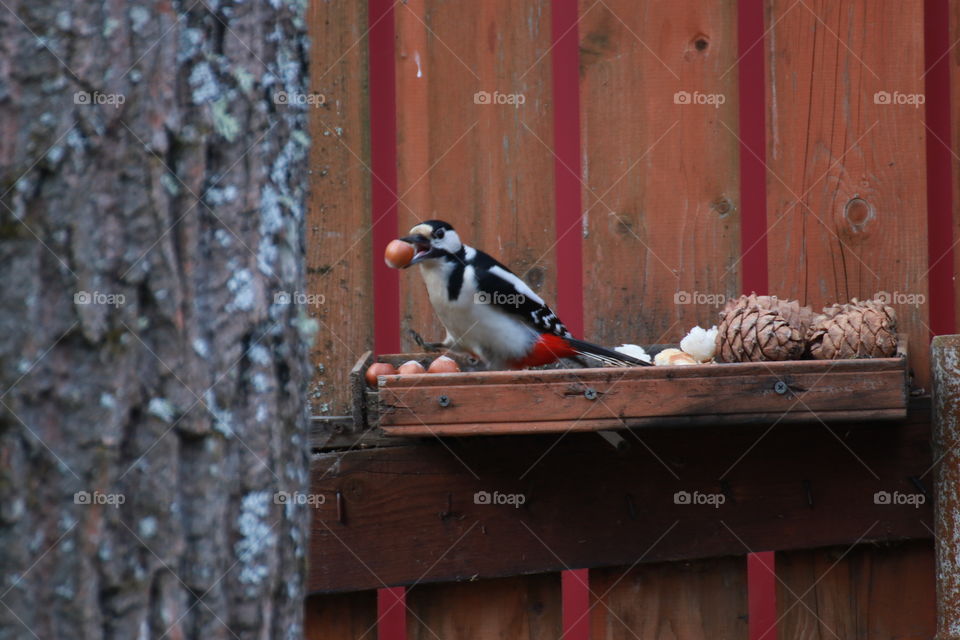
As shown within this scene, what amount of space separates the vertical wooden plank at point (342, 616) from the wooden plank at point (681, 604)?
60 centimetres

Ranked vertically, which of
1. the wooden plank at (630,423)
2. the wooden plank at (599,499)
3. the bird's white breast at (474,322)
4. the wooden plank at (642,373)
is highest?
the bird's white breast at (474,322)

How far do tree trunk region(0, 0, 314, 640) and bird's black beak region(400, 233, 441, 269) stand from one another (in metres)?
1.39

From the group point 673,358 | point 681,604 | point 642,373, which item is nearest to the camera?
point 642,373

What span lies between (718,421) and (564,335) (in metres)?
0.84

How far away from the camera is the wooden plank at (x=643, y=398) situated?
223 cm

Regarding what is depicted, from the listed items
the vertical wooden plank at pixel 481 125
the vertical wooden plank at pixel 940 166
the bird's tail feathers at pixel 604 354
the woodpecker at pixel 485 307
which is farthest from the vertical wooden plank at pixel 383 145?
the vertical wooden plank at pixel 940 166

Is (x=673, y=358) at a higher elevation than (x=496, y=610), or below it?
higher

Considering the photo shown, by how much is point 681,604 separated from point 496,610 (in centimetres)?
50

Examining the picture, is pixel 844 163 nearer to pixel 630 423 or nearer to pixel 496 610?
pixel 630 423

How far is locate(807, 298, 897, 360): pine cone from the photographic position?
8.17ft

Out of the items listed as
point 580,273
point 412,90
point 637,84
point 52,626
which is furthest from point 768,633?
point 52,626

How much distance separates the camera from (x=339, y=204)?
2.98m

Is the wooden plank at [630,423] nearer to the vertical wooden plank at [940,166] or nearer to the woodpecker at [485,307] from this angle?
the woodpecker at [485,307]

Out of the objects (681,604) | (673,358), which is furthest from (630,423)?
(681,604)
